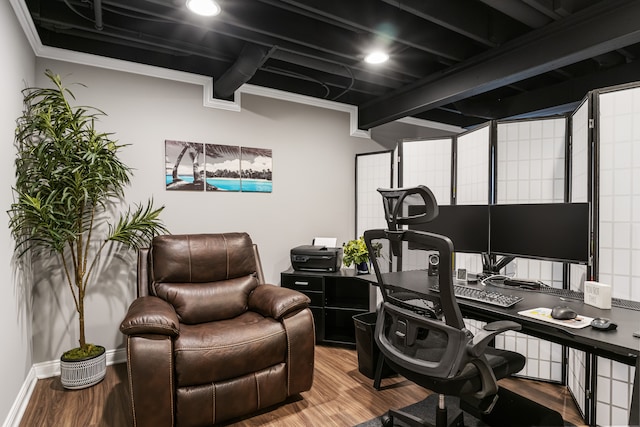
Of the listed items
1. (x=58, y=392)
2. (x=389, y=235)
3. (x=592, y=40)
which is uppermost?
(x=592, y=40)

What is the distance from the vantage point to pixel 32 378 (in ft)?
8.42

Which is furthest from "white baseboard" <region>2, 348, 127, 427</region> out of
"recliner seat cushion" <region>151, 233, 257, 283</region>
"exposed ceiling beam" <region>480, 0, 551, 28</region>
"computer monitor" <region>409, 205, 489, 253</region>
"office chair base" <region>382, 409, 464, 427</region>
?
"exposed ceiling beam" <region>480, 0, 551, 28</region>

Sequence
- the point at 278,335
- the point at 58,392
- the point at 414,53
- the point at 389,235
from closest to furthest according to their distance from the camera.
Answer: the point at 389,235 < the point at 278,335 < the point at 58,392 < the point at 414,53

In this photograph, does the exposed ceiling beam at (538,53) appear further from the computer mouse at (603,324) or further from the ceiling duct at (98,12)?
the ceiling duct at (98,12)

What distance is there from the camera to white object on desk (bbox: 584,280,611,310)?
1813 millimetres

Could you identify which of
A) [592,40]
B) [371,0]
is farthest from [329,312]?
[592,40]

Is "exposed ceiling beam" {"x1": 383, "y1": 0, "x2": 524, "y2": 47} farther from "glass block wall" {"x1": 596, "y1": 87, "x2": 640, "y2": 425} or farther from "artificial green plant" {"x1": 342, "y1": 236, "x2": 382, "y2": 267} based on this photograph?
"artificial green plant" {"x1": 342, "y1": 236, "x2": 382, "y2": 267}

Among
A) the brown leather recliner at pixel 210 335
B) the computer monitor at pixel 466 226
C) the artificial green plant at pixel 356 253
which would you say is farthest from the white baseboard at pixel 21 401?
the computer monitor at pixel 466 226

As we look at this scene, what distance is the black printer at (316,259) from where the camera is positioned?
11.3ft

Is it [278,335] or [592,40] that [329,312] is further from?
[592,40]

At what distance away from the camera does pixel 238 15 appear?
7.55 feet

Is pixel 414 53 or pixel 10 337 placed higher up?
pixel 414 53

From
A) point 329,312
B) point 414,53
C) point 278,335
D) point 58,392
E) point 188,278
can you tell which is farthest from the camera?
point 329,312

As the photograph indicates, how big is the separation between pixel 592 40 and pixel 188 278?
3.10 metres
